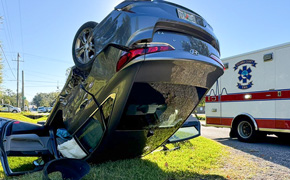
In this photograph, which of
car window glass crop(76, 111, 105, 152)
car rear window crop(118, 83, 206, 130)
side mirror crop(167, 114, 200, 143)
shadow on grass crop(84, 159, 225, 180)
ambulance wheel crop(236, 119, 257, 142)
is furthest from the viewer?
ambulance wheel crop(236, 119, 257, 142)

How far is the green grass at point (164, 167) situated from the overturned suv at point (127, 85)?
203 millimetres

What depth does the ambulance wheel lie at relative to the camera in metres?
6.58

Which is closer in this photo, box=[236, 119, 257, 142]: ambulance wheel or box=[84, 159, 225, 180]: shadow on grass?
box=[84, 159, 225, 180]: shadow on grass

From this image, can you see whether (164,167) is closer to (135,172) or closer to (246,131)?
(135,172)

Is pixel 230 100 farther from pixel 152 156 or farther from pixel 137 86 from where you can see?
pixel 137 86

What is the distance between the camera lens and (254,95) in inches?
257

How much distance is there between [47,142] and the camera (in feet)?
9.84

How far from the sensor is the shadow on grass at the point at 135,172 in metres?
2.69

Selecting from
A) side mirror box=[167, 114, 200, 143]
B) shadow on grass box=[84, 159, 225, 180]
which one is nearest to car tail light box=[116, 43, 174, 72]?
shadow on grass box=[84, 159, 225, 180]

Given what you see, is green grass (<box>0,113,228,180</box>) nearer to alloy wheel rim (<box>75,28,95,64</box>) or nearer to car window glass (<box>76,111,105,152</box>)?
car window glass (<box>76,111,105,152</box>)

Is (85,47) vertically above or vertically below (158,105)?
above

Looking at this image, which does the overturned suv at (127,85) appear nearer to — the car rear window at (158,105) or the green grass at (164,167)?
the car rear window at (158,105)

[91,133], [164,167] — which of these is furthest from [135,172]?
[91,133]

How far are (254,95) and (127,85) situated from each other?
5.83 meters
